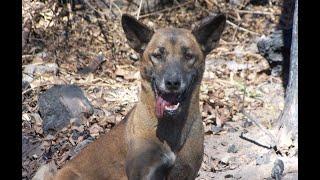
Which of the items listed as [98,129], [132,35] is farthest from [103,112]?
[132,35]

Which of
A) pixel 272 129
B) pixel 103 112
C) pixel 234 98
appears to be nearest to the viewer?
pixel 272 129

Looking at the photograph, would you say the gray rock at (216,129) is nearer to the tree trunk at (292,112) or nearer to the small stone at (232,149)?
the small stone at (232,149)

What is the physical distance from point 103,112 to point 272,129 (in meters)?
2.23

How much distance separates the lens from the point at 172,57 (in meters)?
5.59

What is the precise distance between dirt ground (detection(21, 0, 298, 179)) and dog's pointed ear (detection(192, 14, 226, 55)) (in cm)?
188

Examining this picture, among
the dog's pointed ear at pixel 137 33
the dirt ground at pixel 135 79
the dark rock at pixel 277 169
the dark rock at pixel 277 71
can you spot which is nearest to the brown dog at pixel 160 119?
the dog's pointed ear at pixel 137 33

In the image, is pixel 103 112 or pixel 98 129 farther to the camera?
pixel 103 112

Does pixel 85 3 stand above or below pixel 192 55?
below

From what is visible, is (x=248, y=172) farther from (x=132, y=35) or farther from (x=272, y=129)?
(x=132, y=35)

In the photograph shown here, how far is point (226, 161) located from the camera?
7723 millimetres

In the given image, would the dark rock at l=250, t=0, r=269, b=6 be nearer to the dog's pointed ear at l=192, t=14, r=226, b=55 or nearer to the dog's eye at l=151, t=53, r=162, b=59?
the dog's pointed ear at l=192, t=14, r=226, b=55

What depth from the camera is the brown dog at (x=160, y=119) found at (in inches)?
220

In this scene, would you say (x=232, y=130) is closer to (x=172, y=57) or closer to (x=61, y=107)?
(x=61, y=107)

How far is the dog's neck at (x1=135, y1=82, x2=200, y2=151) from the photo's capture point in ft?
18.9
